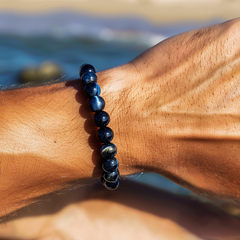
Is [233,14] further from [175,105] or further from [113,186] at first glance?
[113,186]

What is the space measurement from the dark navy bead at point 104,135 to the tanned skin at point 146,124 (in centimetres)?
A: 4

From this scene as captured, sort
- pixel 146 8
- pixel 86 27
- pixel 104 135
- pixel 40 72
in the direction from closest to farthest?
pixel 104 135, pixel 40 72, pixel 86 27, pixel 146 8

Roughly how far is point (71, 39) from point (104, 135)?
1.10 metres

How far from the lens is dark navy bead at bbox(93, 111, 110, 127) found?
668mm

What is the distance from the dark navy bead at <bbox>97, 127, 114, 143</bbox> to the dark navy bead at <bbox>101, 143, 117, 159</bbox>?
0.04ft

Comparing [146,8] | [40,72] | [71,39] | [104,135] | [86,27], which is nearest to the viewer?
[104,135]

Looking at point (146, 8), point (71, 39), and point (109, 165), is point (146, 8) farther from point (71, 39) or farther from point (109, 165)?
point (109, 165)

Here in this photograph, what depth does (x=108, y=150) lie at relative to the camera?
2.21 feet

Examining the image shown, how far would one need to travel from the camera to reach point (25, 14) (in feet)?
6.02

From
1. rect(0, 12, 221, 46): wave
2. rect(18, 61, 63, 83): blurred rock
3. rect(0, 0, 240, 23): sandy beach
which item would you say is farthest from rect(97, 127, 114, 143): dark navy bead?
rect(0, 0, 240, 23): sandy beach

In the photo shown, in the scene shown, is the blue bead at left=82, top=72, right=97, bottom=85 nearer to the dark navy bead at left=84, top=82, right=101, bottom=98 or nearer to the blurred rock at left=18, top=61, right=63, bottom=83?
the dark navy bead at left=84, top=82, right=101, bottom=98

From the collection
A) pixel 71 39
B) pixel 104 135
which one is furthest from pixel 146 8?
pixel 104 135

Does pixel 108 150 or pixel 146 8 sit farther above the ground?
pixel 146 8

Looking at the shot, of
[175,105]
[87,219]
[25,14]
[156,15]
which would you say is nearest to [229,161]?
[175,105]
